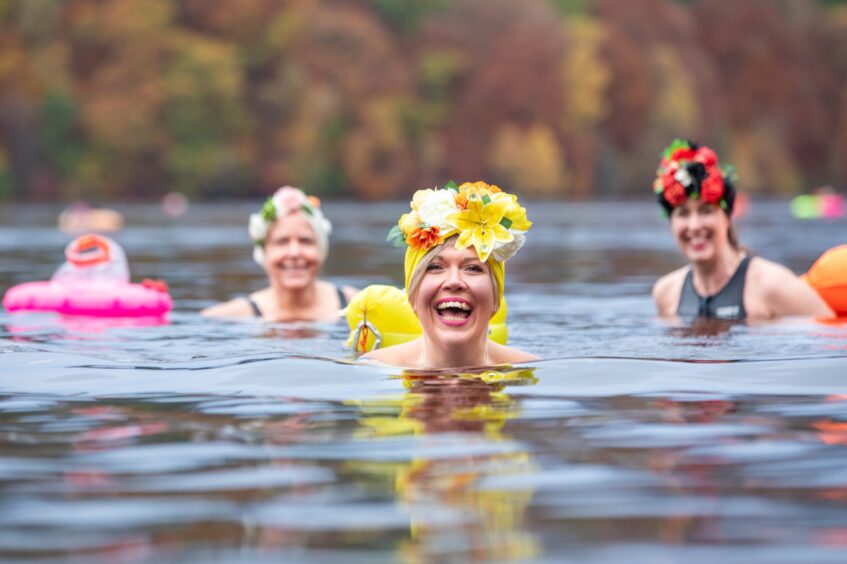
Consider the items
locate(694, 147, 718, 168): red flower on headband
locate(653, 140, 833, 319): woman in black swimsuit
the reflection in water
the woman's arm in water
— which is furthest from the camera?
locate(694, 147, 718, 168): red flower on headband

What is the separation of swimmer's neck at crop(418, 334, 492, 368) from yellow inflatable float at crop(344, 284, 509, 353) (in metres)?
1.37

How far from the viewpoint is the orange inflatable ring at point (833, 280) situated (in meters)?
12.4

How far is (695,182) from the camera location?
12070mm

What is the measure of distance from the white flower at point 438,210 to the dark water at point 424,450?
0.85 m

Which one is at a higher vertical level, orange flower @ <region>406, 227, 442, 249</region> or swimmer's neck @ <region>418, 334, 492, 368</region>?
orange flower @ <region>406, 227, 442, 249</region>

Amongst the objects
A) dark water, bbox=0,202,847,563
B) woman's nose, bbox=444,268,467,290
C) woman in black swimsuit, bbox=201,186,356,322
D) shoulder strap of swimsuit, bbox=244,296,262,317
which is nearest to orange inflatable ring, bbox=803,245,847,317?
dark water, bbox=0,202,847,563

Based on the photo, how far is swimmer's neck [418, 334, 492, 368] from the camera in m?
7.93

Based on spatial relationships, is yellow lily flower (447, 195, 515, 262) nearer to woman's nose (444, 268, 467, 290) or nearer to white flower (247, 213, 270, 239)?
woman's nose (444, 268, 467, 290)

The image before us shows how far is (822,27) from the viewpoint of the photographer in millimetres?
102750

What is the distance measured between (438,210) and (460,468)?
2.42 metres

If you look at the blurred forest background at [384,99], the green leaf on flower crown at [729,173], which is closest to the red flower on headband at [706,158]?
the green leaf on flower crown at [729,173]

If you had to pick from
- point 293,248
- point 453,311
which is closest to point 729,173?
point 293,248

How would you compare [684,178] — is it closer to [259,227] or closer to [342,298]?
[342,298]

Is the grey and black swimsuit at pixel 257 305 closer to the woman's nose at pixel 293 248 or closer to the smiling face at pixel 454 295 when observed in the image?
the woman's nose at pixel 293 248
